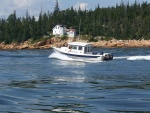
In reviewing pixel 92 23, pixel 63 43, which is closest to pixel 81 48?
pixel 63 43

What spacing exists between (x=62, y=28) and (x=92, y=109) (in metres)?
155

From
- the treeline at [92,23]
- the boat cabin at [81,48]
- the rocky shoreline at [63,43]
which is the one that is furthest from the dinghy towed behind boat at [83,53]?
the treeline at [92,23]

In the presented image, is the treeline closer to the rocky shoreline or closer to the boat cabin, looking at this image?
the rocky shoreline

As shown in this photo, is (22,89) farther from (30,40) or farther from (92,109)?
(30,40)

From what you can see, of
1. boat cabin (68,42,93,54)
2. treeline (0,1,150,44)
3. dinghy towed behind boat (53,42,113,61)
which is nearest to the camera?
dinghy towed behind boat (53,42,113,61)

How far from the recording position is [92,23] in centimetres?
17188

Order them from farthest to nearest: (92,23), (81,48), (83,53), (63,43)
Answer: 1. (92,23)
2. (63,43)
3. (81,48)
4. (83,53)

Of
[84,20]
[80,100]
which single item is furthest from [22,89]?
[84,20]

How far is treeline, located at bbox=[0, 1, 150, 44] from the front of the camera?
527ft

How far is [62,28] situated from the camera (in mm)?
169875

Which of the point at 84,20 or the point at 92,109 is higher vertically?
the point at 84,20

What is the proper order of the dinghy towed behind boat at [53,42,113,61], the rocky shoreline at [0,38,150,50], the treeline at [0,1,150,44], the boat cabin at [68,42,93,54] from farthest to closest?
1. the treeline at [0,1,150,44]
2. the rocky shoreline at [0,38,150,50]
3. the boat cabin at [68,42,93,54]
4. the dinghy towed behind boat at [53,42,113,61]

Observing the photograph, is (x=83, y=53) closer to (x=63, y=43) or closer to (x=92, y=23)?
(x=63, y=43)

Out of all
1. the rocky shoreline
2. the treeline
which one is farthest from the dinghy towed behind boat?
the treeline
